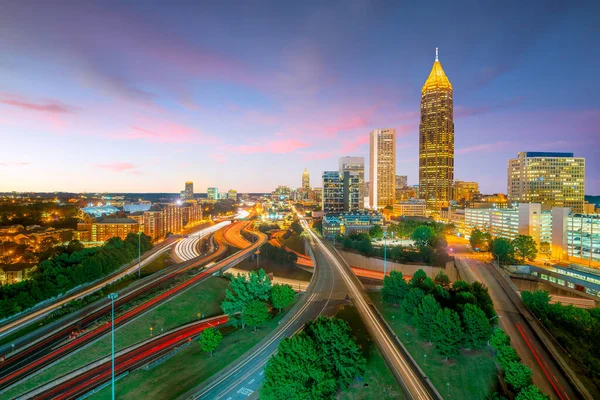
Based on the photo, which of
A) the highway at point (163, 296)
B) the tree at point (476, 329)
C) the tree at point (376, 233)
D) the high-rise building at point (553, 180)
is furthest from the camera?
the high-rise building at point (553, 180)

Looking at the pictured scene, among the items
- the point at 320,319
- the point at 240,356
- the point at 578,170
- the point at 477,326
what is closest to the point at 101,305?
the point at 240,356

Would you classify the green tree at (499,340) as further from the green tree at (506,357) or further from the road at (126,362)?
the road at (126,362)

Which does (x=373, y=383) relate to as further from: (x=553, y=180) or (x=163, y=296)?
(x=553, y=180)

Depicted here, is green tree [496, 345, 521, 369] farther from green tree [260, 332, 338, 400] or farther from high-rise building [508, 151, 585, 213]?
high-rise building [508, 151, 585, 213]

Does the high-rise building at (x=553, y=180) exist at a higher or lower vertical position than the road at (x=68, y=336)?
higher

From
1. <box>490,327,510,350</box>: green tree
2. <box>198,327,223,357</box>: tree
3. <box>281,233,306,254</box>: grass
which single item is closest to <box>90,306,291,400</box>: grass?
<box>198,327,223,357</box>: tree

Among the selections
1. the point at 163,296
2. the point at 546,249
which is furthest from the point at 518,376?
the point at 546,249

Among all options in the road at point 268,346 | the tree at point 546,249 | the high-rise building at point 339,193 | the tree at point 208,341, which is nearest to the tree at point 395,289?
the road at point 268,346
